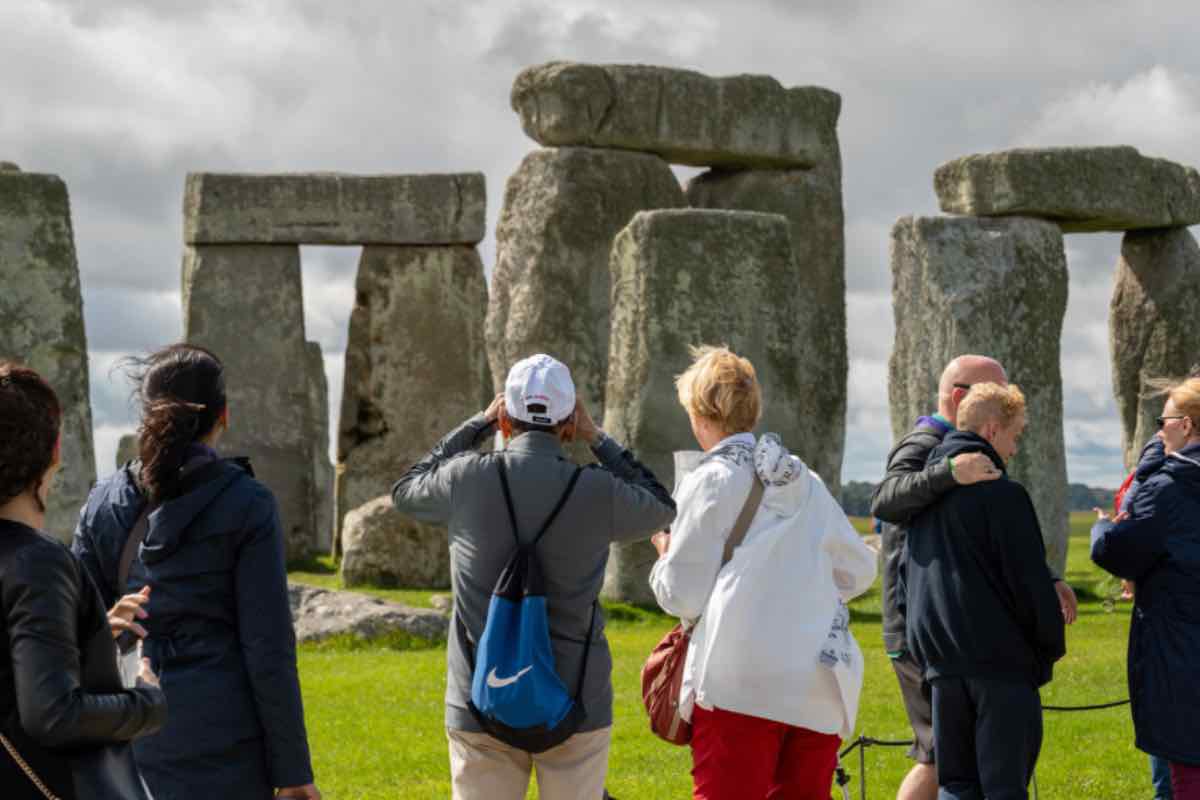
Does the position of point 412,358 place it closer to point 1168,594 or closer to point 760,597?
point 1168,594

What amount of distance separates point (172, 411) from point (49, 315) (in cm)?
794

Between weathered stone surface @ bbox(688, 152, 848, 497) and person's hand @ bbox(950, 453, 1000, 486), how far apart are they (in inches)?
477

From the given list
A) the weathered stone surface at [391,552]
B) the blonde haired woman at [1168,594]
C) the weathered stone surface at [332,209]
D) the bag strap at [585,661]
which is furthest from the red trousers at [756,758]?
the weathered stone surface at [332,209]

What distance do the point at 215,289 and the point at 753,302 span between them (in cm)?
732

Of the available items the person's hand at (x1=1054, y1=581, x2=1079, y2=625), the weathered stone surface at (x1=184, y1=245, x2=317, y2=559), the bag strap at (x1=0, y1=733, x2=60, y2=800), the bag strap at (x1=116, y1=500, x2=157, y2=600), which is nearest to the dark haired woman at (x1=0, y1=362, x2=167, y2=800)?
the bag strap at (x1=0, y1=733, x2=60, y2=800)

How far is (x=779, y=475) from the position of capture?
477 centimetres

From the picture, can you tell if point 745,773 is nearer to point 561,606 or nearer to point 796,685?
point 796,685

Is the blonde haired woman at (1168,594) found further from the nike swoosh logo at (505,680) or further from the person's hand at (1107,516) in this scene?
the nike swoosh logo at (505,680)

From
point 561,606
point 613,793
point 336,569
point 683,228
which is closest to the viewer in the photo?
point 561,606

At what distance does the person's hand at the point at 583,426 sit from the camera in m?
4.86

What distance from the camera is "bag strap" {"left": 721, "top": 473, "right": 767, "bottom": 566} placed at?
4809mm

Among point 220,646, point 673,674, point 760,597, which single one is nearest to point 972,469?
point 760,597

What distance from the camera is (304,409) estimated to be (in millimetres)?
19125

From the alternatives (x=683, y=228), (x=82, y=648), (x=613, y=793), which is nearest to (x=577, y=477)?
(x=82, y=648)
